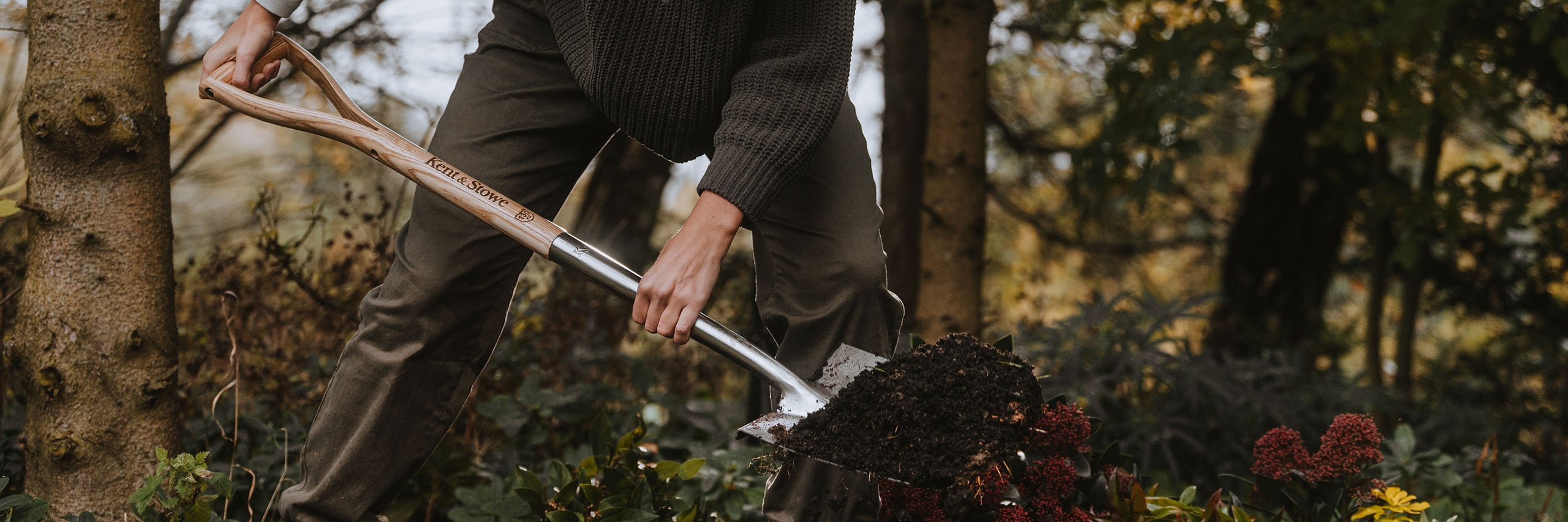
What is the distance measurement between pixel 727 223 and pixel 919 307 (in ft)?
6.46

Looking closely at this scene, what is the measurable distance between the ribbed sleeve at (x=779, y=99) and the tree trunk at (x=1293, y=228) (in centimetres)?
419

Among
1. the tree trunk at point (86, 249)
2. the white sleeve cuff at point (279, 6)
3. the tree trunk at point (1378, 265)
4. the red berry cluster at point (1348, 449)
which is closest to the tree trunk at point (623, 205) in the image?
the tree trunk at point (86, 249)

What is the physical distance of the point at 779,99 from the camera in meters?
1.58

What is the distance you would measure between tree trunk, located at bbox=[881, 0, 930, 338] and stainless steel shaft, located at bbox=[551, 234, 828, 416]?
213cm

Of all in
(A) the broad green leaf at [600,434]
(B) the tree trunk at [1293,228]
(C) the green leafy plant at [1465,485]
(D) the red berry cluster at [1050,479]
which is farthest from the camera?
(B) the tree trunk at [1293,228]

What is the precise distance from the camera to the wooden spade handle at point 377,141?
160cm

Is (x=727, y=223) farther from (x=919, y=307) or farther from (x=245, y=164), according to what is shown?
(x=245, y=164)

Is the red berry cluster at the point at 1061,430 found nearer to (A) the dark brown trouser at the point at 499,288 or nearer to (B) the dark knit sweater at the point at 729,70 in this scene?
(A) the dark brown trouser at the point at 499,288

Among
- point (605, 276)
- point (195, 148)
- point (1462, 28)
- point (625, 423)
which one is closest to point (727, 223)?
point (605, 276)

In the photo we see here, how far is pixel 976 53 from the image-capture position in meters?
3.37

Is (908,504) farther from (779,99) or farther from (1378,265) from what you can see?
(1378,265)

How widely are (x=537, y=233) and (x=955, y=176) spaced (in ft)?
6.70

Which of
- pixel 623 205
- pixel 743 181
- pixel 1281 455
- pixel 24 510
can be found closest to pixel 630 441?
pixel 743 181

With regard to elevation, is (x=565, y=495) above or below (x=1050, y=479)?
below
